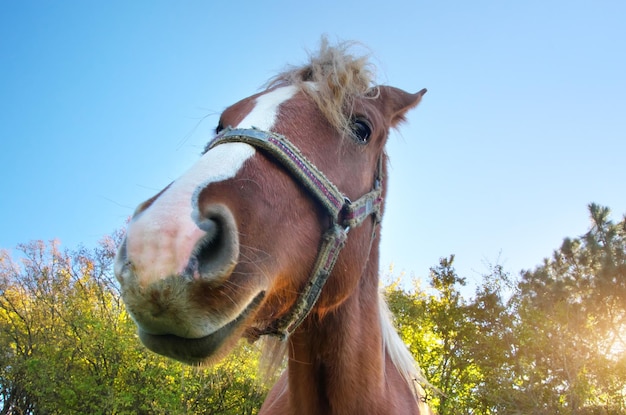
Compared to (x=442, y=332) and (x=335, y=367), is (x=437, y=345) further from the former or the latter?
(x=335, y=367)

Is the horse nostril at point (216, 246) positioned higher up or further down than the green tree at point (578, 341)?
further down

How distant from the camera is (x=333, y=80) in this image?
2.34m

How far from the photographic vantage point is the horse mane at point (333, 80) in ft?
7.11

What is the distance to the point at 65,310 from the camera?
56.4 ft

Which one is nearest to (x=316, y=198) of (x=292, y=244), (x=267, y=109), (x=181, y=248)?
(x=292, y=244)

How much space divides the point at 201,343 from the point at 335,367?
1.18m

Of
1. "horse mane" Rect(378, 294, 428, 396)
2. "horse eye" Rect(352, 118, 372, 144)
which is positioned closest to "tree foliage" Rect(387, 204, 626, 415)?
"horse mane" Rect(378, 294, 428, 396)

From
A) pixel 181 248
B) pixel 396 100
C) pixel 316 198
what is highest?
pixel 396 100

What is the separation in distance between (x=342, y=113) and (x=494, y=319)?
558 inches

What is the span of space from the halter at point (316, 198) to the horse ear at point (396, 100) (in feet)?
3.28

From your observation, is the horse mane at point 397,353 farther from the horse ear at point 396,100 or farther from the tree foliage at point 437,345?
the tree foliage at point 437,345

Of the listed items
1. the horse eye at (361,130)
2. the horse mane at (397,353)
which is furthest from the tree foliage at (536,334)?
the horse eye at (361,130)

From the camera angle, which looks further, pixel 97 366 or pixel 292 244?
pixel 97 366

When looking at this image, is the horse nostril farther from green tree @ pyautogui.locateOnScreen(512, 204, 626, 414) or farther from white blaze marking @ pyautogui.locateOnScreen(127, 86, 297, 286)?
green tree @ pyautogui.locateOnScreen(512, 204, 626, 414)
